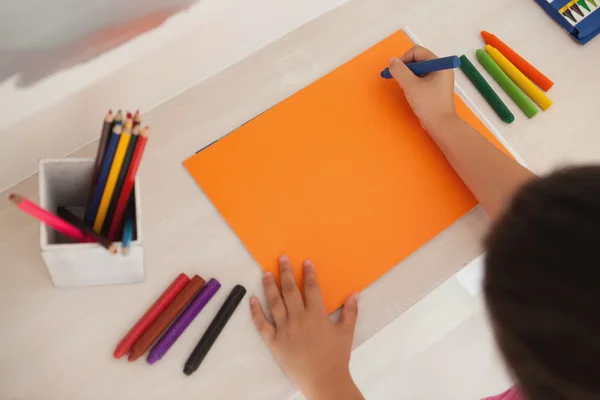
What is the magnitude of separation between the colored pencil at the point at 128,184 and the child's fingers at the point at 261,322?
157 mm

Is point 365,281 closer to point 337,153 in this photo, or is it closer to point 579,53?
point 337,153

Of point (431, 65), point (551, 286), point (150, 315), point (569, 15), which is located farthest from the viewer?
point (569, 15)

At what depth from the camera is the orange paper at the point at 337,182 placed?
62cm

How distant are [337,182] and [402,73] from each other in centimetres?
16

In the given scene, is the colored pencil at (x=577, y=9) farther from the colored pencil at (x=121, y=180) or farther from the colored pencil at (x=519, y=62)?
the colored pencil at (x=121, y=180)

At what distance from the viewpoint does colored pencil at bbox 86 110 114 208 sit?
437mm

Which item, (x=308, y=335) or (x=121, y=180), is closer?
(x=121, y=180)

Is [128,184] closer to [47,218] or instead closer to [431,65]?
[47,218]

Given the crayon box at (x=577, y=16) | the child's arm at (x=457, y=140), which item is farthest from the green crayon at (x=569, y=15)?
the child's arm at (x=457, y=140)

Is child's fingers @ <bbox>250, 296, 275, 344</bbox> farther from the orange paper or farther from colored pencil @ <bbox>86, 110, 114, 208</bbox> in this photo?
colored pencil @ <bbox>86, 110, 114, 208</bbox>

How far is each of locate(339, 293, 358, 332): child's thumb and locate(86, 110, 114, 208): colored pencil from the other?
0.27 metres

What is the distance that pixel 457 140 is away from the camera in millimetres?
677

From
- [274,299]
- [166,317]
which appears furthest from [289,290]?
[166,317]

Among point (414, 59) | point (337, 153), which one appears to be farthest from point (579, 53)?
point (337, 153)
